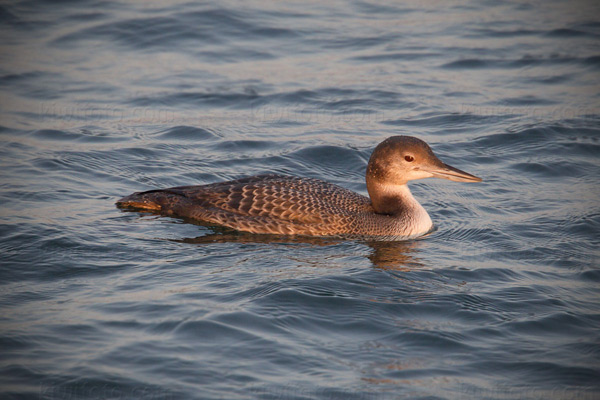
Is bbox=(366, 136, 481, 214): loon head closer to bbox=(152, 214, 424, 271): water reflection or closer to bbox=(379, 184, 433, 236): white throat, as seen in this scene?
bbox=(379, 184, 433, 236): white throat

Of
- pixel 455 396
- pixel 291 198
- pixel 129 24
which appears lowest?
pixel 455 396

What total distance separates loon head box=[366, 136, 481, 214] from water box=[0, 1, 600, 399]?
0.65m

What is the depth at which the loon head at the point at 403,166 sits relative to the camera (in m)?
8.50

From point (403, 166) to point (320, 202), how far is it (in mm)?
1010

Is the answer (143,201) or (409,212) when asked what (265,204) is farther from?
(409,212)

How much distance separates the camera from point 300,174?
10422 mm

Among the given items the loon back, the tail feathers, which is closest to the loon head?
the loon back

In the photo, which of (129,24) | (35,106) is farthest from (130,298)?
(129,24)

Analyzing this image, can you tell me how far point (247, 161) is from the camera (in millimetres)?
10539

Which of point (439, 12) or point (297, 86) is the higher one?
point (439, 12)

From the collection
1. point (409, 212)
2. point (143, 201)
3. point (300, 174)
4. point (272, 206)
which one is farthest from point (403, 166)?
point (143, 201)

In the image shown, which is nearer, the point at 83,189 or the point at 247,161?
the point at 83,189

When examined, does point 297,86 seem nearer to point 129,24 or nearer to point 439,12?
point 129,24

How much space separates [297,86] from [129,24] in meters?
4.32
